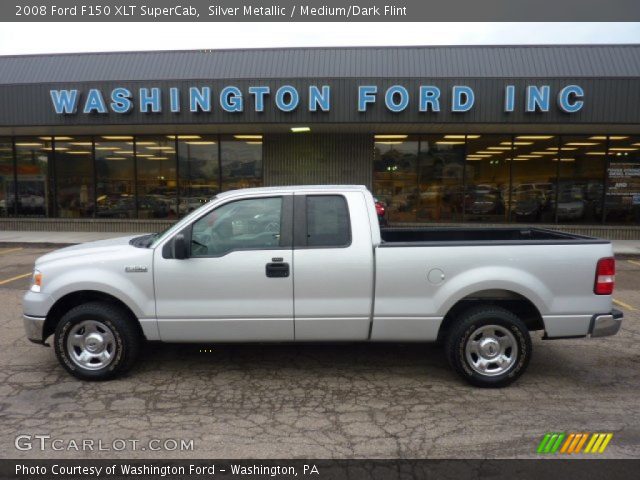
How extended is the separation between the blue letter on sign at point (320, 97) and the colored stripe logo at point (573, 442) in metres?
11.1

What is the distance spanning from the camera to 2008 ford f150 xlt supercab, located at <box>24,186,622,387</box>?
4.29 meters

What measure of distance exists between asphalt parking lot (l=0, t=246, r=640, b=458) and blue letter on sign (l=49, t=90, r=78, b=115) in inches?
404

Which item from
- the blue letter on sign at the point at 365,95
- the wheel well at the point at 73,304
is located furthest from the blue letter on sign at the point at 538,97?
the wheel well at the point at 73,304

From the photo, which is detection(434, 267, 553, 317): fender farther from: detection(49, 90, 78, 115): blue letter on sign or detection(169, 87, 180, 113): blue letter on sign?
detection(49, 90, 78, 115): blue letter on sign

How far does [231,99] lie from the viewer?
1356cm

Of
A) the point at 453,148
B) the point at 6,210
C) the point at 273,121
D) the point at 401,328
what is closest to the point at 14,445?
the point at 401,328

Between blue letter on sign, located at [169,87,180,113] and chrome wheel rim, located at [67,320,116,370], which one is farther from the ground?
blue letter on sign, located at [169,87,180,113]

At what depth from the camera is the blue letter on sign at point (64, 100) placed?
13.9 m

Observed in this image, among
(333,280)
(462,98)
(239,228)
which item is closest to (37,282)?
(239,228)

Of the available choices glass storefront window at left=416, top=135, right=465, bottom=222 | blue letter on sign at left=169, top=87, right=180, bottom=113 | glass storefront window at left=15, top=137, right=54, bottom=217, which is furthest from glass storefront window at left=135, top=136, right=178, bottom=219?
glass storefront window at left=416, top=135, right=465, bottom=222

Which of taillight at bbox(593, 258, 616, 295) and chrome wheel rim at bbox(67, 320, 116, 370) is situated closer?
taillight at bbox(593, 258, 616, 295)

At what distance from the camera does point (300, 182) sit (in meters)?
16.5

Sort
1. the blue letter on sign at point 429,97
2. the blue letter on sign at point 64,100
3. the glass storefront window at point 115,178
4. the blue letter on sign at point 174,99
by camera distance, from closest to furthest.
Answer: the blue letter on sign at point 429,97
the blue letter on sign at point 174,99
the blue letter on sign at point 64,100
the glass storefront window at point 115,178

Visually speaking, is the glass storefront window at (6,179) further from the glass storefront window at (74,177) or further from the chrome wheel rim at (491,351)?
the chrome wheel rim at (491,351)
